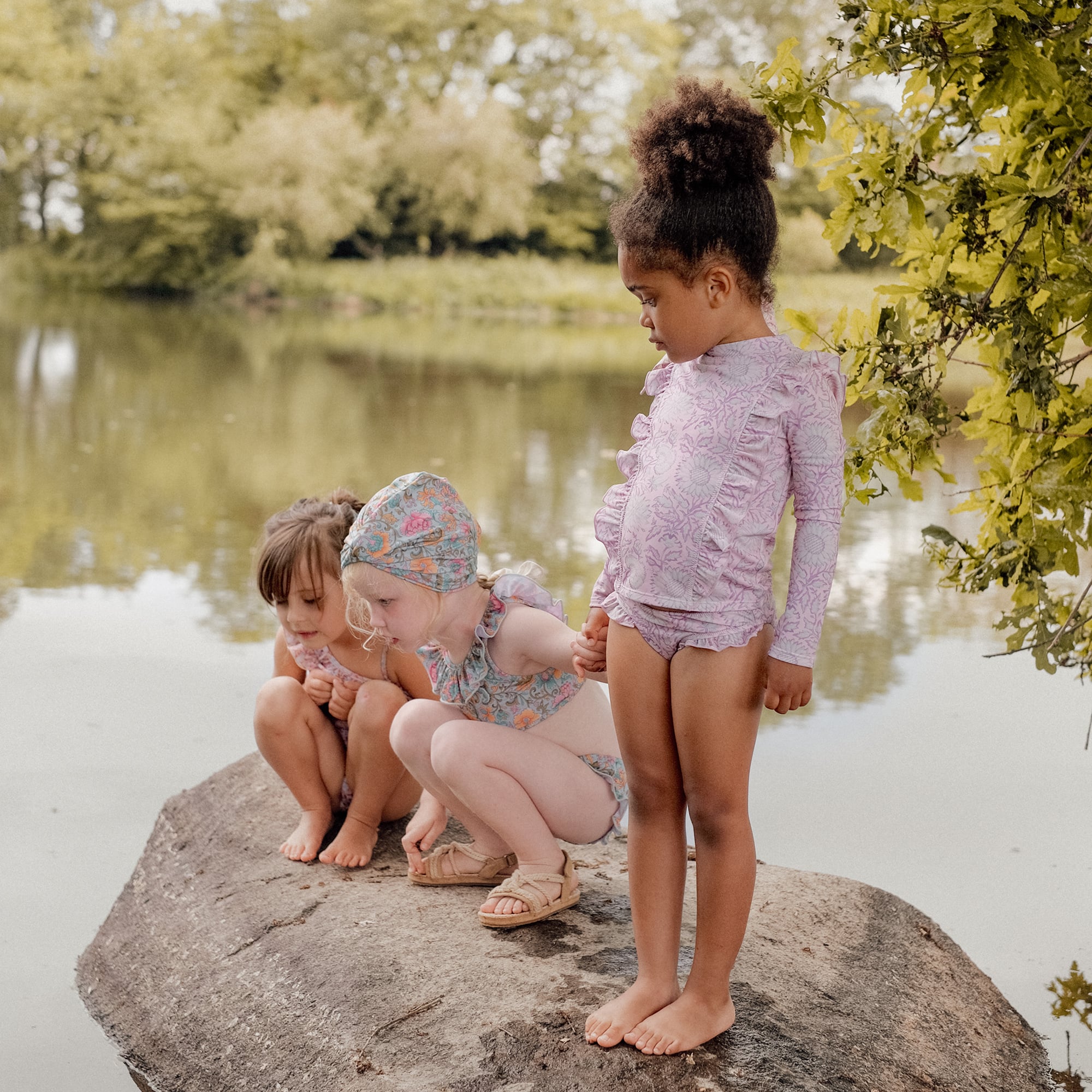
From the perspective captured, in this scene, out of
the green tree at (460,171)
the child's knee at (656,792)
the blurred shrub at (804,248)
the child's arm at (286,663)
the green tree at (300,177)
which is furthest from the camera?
the green tree at (460,171)

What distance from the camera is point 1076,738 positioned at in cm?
409

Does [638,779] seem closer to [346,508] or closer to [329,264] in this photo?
[346,508]

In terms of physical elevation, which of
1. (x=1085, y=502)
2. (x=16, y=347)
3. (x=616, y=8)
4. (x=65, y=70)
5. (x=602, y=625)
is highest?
(x=616, y=8)

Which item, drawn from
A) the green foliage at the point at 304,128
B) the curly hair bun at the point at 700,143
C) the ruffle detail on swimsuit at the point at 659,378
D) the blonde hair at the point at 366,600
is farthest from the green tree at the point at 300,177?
the curly hair bun at the point at 700,143

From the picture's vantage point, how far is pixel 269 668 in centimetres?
443

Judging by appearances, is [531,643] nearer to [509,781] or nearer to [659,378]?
[509,781]

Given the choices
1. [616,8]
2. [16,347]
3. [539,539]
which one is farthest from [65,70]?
[539,539]

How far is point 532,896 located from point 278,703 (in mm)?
703

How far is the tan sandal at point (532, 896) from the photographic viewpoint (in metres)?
2.32

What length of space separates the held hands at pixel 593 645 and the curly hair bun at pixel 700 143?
66cm

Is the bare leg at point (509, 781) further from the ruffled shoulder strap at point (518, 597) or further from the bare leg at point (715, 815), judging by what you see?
the bare leg at point (715, 815)

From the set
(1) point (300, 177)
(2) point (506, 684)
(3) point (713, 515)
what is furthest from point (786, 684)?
(1) point (300, 177)

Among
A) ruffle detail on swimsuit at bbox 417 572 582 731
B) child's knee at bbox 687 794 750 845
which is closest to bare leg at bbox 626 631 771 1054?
child's knee at bbox 687 794 750 845

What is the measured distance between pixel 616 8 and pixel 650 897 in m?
37.8
